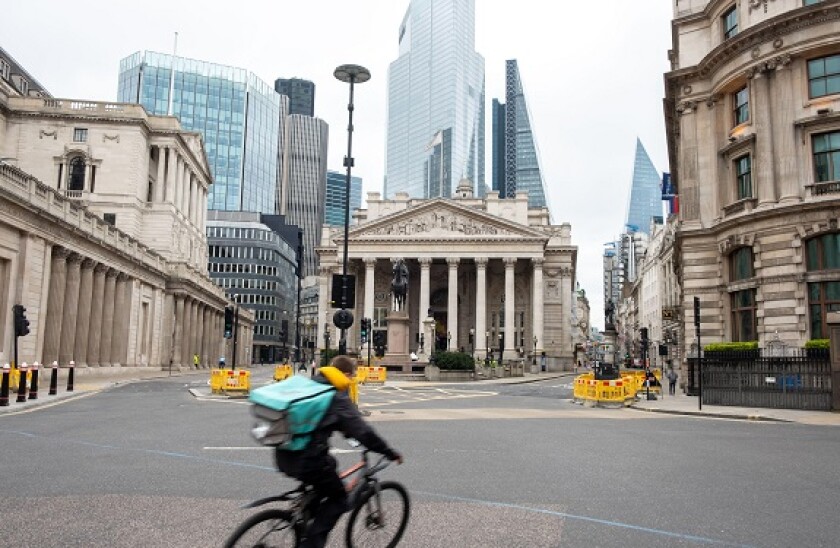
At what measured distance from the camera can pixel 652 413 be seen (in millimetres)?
23031

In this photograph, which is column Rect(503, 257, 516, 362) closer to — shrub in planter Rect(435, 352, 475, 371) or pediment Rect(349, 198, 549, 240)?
pediment Rect(349, 198, 549, 240)

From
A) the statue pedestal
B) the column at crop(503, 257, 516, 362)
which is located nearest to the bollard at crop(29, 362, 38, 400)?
the statue pedestal

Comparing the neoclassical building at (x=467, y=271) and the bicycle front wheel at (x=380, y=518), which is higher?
the neoclassical building at (x=467, y=271)

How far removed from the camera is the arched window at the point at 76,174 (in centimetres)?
6055

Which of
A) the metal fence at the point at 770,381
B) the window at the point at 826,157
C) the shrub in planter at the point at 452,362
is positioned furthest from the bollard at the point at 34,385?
the window at the point at 826,157

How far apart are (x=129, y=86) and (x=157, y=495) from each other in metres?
171

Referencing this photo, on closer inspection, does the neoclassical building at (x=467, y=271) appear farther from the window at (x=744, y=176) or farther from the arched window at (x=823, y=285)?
the arched window at (x=823, y=285)

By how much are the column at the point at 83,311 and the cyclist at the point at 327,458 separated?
4128 cm

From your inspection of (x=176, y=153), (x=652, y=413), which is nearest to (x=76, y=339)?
(x=176, y=153)

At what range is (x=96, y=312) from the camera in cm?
4434

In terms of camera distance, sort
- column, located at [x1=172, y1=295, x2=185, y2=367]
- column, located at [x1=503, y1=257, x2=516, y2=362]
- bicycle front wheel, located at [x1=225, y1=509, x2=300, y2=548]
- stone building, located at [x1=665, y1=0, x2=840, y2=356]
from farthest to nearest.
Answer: column, located at [x1=503, y1=257, x2=516, y2=362]
column, located at [x1=172, y1=295, x2=185, y2=367]
stone building, located at [x1=665, y1=0, x2=840, y2=356]
bicycle front wheel, located at [x1=225, y1=509, x2=300, y2=548]

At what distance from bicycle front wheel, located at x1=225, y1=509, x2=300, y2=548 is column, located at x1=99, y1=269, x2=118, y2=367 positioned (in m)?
45.9

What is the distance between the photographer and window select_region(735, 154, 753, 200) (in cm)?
3209

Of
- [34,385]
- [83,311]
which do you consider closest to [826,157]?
[34,385]
